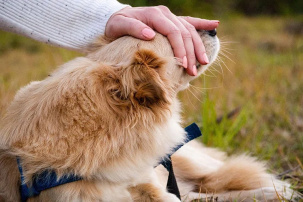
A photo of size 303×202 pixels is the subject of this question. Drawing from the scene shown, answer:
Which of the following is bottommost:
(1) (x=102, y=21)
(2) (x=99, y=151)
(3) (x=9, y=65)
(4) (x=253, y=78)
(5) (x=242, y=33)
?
(3) (x=9, y=65)

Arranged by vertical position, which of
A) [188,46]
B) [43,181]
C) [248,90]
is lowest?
[248,90]

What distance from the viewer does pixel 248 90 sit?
4094 millimetres

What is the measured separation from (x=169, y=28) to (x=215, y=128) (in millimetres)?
1393

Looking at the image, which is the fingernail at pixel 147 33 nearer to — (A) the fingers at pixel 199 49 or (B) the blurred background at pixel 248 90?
(A) the fingers at pixel 199 49

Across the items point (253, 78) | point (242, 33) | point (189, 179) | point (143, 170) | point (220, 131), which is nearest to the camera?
point (143, 170)

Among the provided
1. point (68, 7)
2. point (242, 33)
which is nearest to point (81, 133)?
point (68, 7)

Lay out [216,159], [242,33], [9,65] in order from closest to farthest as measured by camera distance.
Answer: [216,159] → [9,65] → [242,33]

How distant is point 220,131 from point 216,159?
345 millimetres

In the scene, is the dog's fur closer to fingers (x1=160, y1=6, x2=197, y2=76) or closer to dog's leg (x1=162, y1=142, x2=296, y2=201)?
fingers (x1=160, y1=6, x2=197, y2=76)

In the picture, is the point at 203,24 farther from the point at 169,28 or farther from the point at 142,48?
the point at 142,48

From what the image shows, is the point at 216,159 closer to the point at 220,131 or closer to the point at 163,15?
the point at 220,131

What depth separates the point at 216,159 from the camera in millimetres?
2564

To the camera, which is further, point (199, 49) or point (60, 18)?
point (60, 18)

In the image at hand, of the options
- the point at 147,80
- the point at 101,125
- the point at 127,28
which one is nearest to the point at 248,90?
the point at 127,28
